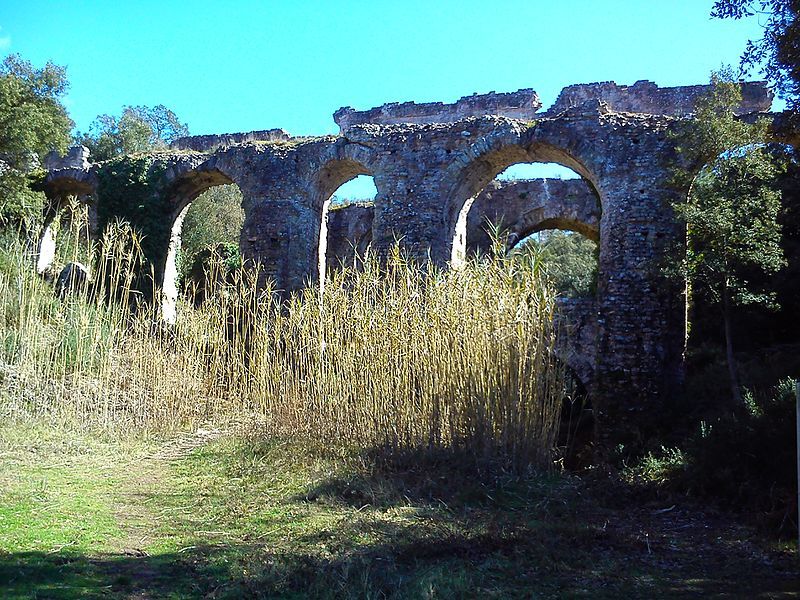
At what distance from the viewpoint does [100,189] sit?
14.3m

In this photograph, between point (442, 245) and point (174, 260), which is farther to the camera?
point (174, 260)

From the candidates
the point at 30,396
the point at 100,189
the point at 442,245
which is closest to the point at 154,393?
the point at 30,396

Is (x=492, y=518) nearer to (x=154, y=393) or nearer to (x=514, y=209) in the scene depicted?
(x=154, y=393)

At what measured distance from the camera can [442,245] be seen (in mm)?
12391

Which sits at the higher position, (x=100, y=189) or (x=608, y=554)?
(x=100, y=189)

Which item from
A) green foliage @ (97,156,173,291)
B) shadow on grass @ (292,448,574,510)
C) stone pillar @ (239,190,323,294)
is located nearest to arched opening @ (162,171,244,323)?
green foliage @ (97,156,173,291)

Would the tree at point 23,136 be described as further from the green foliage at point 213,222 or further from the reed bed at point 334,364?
the reed bed at point 334,364

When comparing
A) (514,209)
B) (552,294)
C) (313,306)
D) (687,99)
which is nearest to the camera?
(552,294)

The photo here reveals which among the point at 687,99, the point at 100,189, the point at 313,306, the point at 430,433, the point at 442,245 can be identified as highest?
the point at 687,99

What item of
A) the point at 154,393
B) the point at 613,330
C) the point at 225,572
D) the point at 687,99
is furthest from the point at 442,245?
the point at 687,99

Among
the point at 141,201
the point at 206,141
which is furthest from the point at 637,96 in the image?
the point at 141,201

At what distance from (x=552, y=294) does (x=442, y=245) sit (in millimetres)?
5587

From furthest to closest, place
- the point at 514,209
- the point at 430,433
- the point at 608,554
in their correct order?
1. the point at 514,209
2. the point at 430,433
3. the point at 608,554

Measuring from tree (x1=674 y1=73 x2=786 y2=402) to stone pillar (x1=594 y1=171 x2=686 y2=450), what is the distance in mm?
566
